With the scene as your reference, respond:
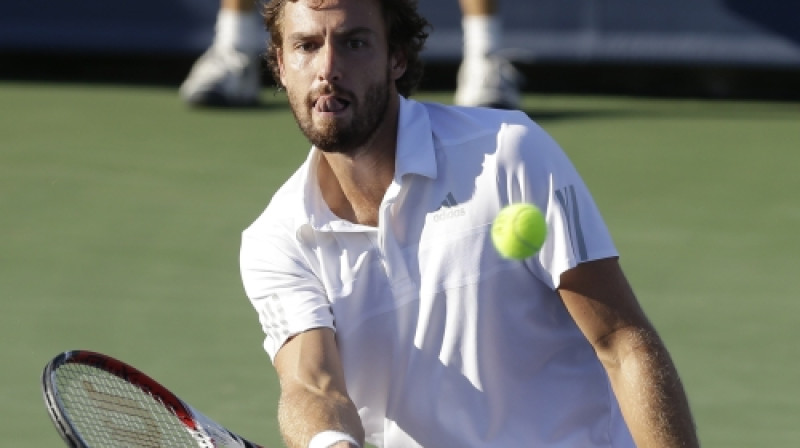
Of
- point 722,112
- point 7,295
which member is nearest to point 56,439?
point 7,295

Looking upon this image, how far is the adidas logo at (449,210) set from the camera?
2896 mm

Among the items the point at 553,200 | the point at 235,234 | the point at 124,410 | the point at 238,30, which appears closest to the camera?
the point at 553,200

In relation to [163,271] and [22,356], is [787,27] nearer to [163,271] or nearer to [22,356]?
[163,271]

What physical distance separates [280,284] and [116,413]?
A: 390mm

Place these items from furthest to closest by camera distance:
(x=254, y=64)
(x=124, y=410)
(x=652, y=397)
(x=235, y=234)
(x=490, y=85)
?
(x=254, y=64) → (x=490, y=85) → (x=235, y=234) → (x=124, y=410) → (x=652, y=397)

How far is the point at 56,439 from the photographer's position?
13.4 ft

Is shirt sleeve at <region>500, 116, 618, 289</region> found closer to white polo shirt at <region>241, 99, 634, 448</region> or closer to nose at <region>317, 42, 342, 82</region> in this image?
white polo shirt at <region>241, 99, 634, 448</region>

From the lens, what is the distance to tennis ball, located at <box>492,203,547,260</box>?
269 cm

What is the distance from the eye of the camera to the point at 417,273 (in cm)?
292

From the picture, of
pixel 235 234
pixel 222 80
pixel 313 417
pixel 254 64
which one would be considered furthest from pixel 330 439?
pixel 254 64

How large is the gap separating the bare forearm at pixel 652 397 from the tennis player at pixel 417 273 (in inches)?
2.7

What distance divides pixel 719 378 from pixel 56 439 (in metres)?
1.78

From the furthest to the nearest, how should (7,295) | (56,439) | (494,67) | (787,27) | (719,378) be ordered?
(787,27), (494,67), (7,295), (719,378), (56,439)

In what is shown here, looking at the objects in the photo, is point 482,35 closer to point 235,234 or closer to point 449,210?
point 235,234
